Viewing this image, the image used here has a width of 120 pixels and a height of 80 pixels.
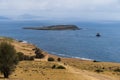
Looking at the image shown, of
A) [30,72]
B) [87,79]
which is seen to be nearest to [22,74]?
[30,72]

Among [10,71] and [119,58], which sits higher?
[10,71]

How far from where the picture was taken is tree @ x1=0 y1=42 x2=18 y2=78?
125ft

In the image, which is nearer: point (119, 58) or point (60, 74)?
point (60, 74)

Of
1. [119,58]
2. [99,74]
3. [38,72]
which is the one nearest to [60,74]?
[38,72]

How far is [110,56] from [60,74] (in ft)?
215

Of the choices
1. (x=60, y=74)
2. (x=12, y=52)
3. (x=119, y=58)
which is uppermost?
(x=12, y=52)

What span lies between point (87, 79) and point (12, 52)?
1030 centimetres

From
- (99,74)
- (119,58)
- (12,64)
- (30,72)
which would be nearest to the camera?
(12,64)

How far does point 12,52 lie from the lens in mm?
38750

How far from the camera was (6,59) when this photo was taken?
38219mm

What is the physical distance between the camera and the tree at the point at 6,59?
38094 mm

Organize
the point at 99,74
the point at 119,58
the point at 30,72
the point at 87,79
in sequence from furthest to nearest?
the point at 119,58 → the point at 99,74 → the point at 30,72 → the point at 87,79

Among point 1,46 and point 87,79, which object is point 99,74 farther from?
point 1,46

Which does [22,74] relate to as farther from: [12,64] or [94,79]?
[94,79]
